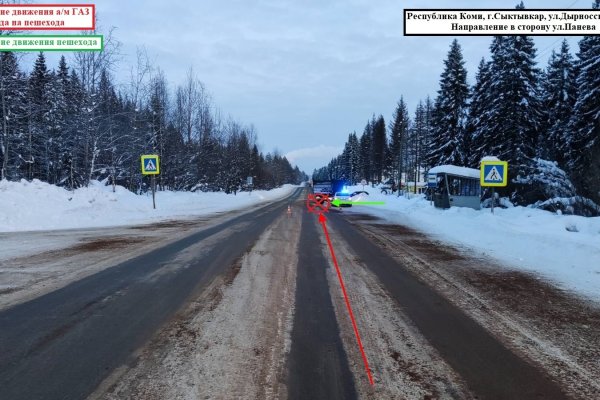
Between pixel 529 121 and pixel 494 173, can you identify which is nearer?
pixel 494 173

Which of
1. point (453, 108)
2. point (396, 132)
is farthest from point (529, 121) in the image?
point (396, 132)

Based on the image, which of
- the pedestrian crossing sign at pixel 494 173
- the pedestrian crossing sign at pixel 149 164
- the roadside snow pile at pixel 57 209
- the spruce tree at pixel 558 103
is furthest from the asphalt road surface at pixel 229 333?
the spruce tree at pixel 558 103

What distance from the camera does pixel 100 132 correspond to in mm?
28719

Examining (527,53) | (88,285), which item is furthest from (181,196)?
(527,53)

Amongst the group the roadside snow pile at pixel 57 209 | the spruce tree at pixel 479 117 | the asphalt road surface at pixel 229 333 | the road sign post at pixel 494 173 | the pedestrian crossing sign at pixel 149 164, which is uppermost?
the spruce tree at pixel 479 117

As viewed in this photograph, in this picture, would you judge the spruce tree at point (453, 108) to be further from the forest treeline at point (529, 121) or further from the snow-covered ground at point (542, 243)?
the snow-covered ground at point (542, 243)

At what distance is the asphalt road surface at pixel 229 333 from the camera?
10.8 feet

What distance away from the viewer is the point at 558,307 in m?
5.61

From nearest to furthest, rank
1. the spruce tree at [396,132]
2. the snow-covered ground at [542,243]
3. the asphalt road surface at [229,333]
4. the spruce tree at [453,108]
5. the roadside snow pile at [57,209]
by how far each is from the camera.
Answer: the asphalt road surface at [229,333] < the snow-covered ground at [542,243] < the roadside snow pile at [57,209] < the spruce tree at [453,108] < the spruce tree at [396,132]

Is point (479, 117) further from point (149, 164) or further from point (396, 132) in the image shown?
point (396, 132)

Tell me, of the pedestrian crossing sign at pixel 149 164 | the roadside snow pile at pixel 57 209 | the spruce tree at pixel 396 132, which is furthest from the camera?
the spruce tree at pixel 396 132

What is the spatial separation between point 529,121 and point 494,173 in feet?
65.7

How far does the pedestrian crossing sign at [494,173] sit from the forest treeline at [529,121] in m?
7.52

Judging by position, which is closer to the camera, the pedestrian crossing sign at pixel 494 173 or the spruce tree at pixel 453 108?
the pedestrian crossing sign at pixel 494 173
